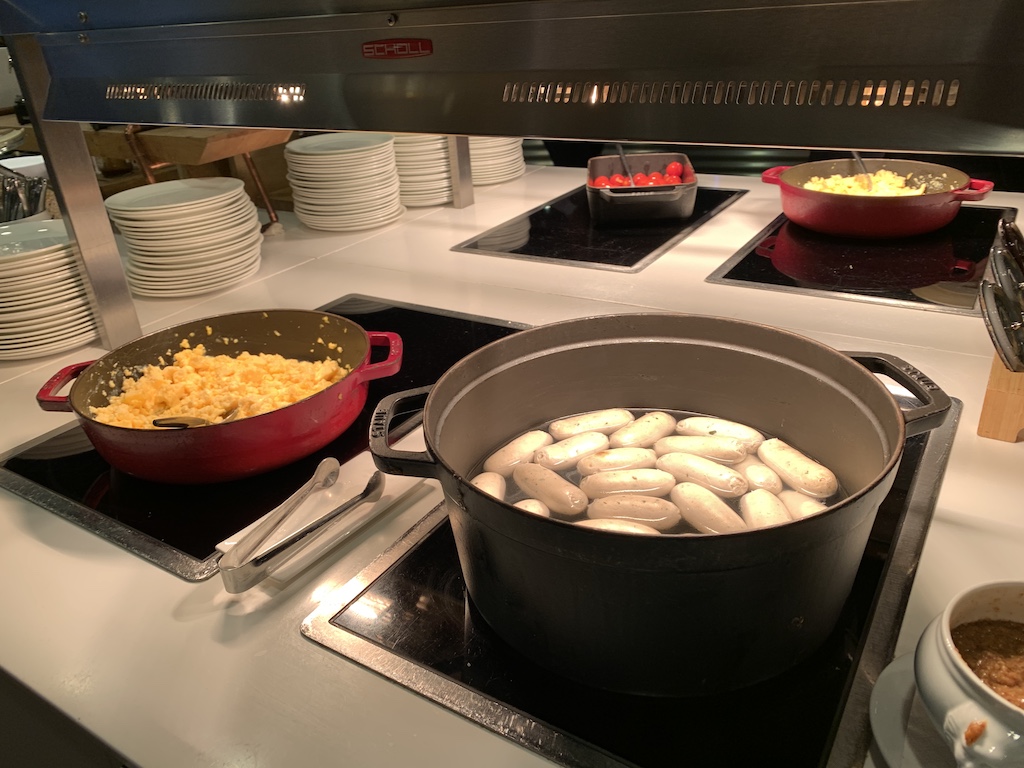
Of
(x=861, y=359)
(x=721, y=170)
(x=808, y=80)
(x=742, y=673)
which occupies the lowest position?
(x=721, y=170)

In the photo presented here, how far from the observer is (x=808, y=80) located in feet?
1.84

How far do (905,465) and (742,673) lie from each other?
396mm

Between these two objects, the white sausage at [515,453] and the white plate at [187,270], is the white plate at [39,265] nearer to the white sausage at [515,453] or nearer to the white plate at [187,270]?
the white plate at [187,270]

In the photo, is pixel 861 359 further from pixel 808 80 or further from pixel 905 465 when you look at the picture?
pixel 808 80

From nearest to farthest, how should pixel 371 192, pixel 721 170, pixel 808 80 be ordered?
pixel 808 80, pixel 371 192, pixel 721 170

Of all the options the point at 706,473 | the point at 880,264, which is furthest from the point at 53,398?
the point at 880,264

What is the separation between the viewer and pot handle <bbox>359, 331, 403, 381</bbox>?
96 centimetres

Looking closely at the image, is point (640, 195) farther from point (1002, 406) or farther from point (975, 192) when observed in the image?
point (1002, 406)

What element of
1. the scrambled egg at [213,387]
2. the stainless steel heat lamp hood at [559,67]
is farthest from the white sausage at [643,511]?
the scrambled egg at [213,387]

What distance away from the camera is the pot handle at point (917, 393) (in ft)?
2.10

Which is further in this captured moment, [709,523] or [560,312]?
[560,312]

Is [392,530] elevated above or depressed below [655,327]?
below

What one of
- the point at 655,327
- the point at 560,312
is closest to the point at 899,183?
the point at 560,312

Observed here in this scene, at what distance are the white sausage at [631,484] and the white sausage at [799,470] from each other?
110 millimetres
